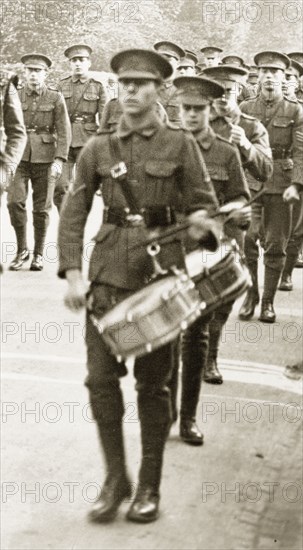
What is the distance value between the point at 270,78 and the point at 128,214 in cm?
448

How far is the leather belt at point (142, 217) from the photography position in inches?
157

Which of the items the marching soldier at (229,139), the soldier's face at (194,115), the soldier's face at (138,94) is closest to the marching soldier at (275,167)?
the marching soldier at (229,139)

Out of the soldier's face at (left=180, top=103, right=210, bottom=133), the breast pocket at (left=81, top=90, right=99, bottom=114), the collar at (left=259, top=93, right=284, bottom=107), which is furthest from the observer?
the breast pocket at (left=81, top=90, right=99, bottom=114)

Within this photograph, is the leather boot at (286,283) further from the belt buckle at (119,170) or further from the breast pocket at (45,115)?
the belt buckle at (119,170)

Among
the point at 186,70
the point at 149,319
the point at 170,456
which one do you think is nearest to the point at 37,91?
the point at 186,70

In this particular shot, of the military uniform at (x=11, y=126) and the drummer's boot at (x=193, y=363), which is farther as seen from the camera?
the military uniform at (x=11, y=126)

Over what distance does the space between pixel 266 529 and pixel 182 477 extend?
23.6 inches

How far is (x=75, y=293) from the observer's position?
3.94 metres

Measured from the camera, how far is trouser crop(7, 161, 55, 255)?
9.26 m

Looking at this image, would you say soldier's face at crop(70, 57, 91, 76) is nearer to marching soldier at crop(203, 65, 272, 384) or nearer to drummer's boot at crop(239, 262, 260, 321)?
drummer's boot at crop(239, 262, 260, 321)

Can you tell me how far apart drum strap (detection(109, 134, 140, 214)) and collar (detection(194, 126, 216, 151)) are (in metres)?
1.48

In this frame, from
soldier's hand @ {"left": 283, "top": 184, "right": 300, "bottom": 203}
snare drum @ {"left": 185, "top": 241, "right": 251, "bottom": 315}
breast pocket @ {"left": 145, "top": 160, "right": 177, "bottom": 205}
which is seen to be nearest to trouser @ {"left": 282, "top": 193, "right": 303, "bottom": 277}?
soldier's hand @ {"left": 283, "top": 184, "right": 300, "bottom": 203}

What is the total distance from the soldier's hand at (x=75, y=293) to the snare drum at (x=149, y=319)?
13 centimetres

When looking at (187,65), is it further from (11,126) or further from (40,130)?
(11,126)
